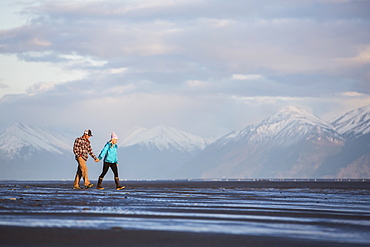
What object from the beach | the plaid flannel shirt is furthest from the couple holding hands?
the beach

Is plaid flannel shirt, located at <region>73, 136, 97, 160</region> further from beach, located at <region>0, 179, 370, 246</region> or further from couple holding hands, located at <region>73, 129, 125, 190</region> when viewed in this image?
beach, located at <region>0, 179, 370, 246</region>

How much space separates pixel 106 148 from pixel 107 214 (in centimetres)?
1663

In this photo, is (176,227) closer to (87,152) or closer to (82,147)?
(82,147)

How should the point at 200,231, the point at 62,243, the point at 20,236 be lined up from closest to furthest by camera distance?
1. the point at 62,243
2. the point at 20,236
3. the point at 200,231

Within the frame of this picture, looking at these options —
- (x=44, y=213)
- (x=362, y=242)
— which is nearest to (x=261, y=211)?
(x=44, y=213)

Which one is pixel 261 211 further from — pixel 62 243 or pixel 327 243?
pixel 62 243

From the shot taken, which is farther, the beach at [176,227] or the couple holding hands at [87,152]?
the couple holding hands at [87,152]

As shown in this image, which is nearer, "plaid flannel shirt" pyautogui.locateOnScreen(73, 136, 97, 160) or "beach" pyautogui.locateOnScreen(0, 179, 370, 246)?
"beach" pyautogui.locateOnScreen(0, 179, 370, 246)

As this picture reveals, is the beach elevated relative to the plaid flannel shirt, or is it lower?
lower

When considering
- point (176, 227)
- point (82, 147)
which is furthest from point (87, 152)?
point (176, 227)

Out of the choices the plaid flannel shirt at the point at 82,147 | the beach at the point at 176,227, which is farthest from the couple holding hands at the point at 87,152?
the beach at the point at 176,227

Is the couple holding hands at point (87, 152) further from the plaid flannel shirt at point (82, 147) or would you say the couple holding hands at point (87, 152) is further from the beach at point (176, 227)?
the beach at point (176, 227)

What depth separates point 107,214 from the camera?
45.6 feet

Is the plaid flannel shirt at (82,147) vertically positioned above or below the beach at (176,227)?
above
